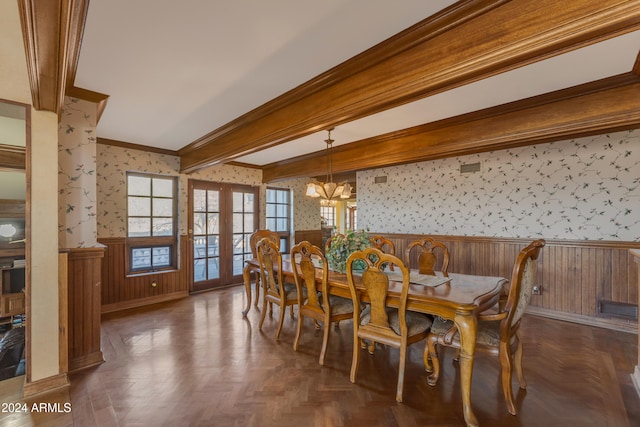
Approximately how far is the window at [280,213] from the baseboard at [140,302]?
7.46ft

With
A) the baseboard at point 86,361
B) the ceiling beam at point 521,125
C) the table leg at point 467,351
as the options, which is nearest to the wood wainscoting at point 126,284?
the baseboard at point 86,361

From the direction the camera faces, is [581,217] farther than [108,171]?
No

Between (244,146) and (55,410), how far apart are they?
2668 millimetres

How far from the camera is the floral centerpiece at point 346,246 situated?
2.80 m

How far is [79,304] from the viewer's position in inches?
98.4

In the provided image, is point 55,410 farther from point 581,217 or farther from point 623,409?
point 581,217

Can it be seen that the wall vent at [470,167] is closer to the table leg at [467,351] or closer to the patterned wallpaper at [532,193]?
the patterned wallpaper at [532,193]

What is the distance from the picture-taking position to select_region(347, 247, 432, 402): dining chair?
204cm

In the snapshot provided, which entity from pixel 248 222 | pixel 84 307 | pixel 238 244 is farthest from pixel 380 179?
pixel 84 307

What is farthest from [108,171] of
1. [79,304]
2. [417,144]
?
[417,144]

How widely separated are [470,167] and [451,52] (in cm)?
332

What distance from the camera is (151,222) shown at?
15.1 ft

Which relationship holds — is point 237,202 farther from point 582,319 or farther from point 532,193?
point 582,319

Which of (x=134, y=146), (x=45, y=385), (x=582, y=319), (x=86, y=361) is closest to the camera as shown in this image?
(x=45, y=385)
